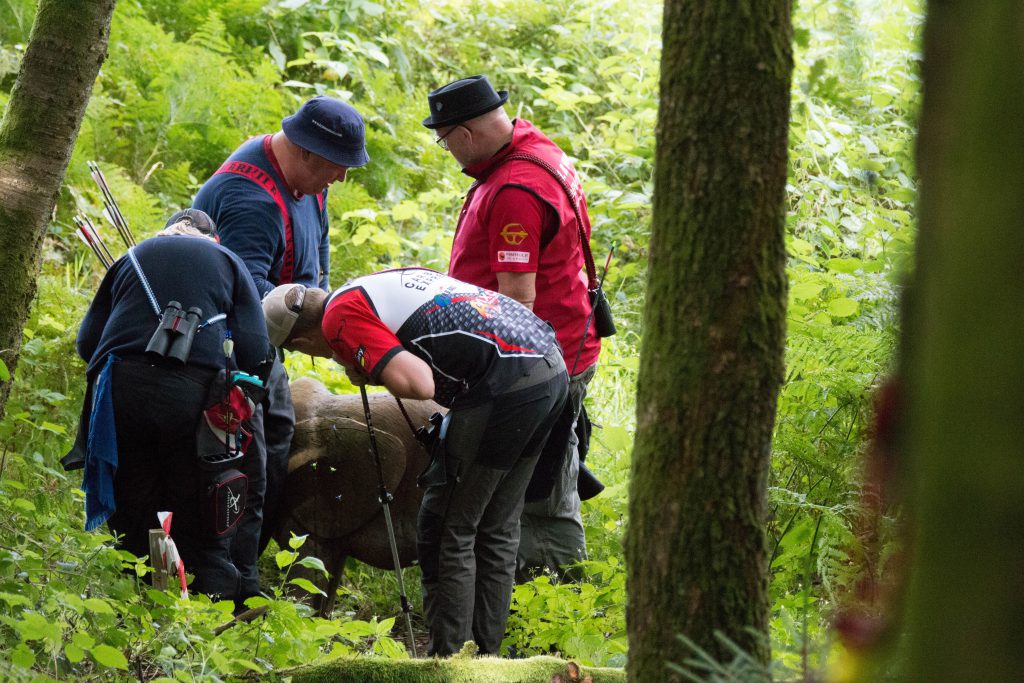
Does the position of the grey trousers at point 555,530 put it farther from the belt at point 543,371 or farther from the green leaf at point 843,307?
the green leaf at point 843,307

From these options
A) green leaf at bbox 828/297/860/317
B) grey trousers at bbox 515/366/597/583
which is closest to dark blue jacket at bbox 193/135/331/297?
grey trousers at bbox 515/366/597/583

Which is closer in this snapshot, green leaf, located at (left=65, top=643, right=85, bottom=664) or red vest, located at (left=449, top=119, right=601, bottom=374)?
green leaf, located at (left=65, top=643, right=85, bottom=664)

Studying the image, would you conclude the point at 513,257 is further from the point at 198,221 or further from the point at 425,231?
the point at 425,231

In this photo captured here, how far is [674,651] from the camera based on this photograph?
5.22ft

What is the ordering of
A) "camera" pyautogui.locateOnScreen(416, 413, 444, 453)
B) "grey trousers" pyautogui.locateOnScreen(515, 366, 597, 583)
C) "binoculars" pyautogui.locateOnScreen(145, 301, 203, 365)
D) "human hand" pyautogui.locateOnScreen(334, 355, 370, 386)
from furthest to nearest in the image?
1. "grey trousers" pyautogui.locateOnScreen(515, 366, 597, 583)
2. "camera" pyautogui.locateOnScreen(416, 413, 444, 453)
3. "binoculars" pyautogui.locateOnScreen(145, 301, 203, 365)
4. "human hand" pyautogui.locateOnScreen(334, 355, 370, 386)

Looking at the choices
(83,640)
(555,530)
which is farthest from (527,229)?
Answer: (83,640)

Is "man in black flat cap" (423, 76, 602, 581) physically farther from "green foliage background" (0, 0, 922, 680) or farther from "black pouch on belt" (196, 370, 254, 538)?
"black pouch on belt" (196, 370, 254, 538)

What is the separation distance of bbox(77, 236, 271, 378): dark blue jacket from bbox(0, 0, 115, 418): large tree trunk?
471 mm

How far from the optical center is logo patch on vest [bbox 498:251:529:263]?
4.10 m

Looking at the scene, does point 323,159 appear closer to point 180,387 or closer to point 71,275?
point 180,387

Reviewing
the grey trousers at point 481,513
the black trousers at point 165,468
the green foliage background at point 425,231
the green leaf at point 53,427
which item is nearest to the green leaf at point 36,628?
the green foliage background at point 425,231

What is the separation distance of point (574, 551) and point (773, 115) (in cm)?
328

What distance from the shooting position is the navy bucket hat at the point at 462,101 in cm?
421

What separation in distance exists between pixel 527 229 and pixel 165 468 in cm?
167
